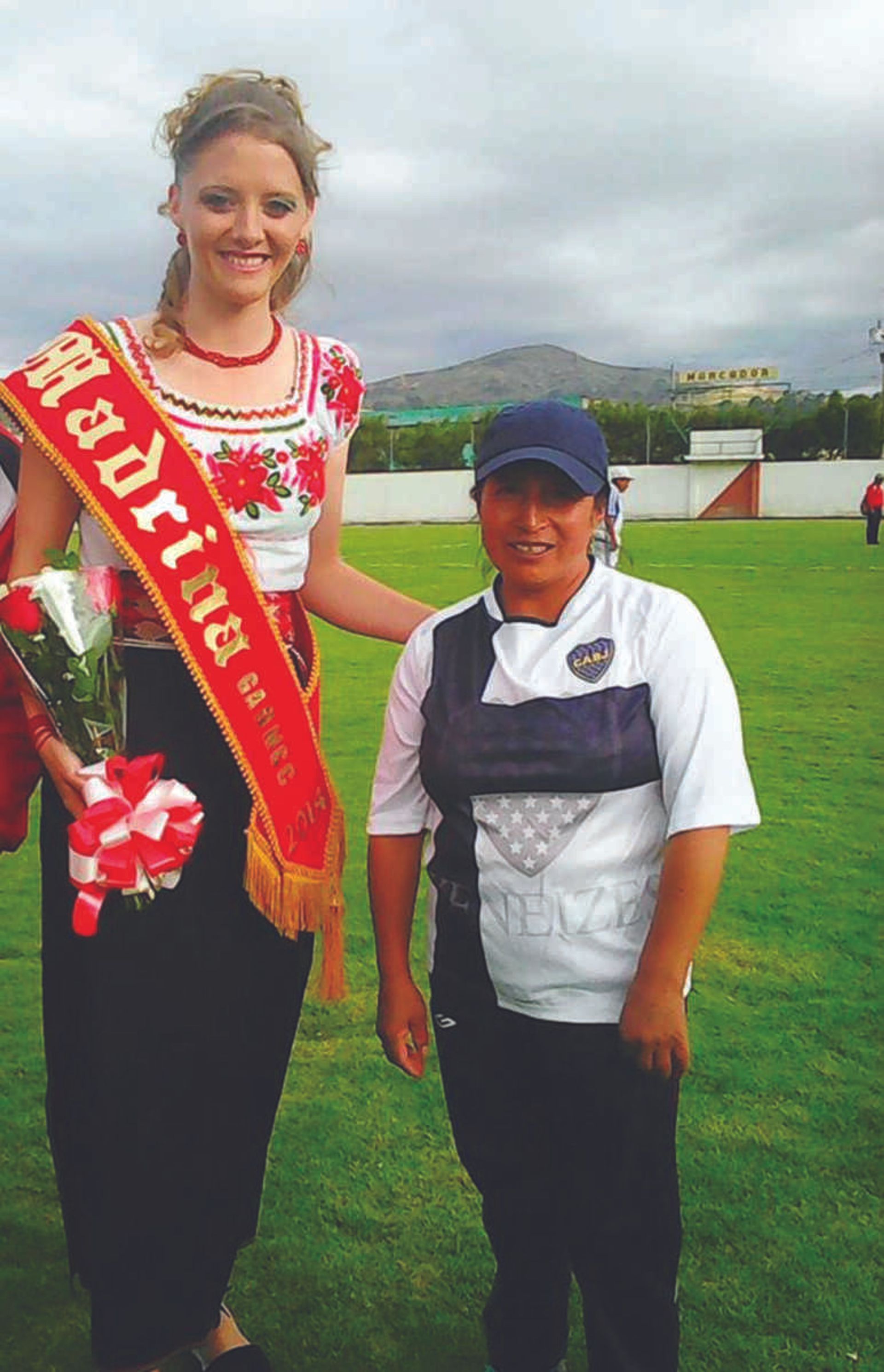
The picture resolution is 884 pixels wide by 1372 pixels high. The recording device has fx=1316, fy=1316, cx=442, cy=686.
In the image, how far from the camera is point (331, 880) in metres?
2.05

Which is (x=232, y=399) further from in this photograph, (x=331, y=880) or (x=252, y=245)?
(x=331, y=880)

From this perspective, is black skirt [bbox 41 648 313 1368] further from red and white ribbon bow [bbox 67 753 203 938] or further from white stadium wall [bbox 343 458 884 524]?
white stadium wall [bbox 343 458 884 524]

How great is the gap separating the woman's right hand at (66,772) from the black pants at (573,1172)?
57cm

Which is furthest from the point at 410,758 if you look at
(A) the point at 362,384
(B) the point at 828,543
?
(B) the point at 828,543

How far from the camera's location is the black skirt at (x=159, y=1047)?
6.24 ft

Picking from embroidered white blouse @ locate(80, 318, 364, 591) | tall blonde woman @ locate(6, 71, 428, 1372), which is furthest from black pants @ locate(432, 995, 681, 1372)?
embroidered white blouse @ locate(80, 318, 364, 591)

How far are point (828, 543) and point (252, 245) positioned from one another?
22.5m

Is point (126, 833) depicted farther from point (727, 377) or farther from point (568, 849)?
point (727, 377)

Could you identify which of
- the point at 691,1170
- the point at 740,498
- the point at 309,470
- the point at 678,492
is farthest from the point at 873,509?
Result: the point at 740,498

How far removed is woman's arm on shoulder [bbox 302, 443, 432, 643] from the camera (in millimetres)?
2176

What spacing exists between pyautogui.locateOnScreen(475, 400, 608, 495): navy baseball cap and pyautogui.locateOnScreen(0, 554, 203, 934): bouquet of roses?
54cm

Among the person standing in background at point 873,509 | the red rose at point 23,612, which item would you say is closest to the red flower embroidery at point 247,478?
the red rose at point 23,612

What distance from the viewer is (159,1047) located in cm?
193

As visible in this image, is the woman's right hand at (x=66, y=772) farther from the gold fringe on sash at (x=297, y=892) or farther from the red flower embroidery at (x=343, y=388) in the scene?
the red flower embroidery at (x=343, y=388)
